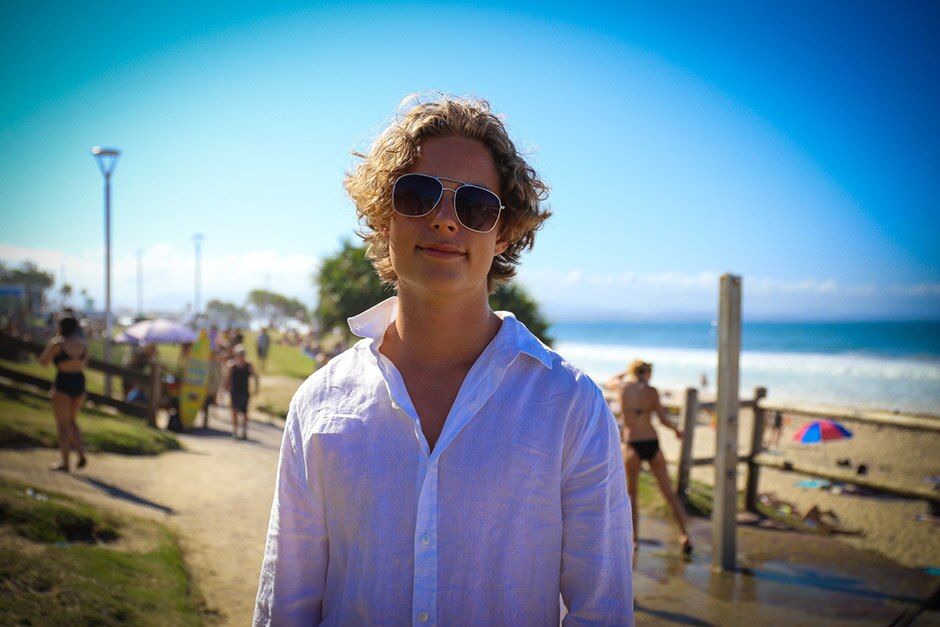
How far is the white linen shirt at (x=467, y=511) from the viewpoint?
138cm

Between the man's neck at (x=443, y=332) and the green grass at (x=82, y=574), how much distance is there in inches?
107

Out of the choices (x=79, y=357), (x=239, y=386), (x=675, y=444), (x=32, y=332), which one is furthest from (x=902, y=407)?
(x=32, y=332)

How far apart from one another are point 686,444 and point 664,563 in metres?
2.49

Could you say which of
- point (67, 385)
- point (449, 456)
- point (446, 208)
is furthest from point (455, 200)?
point (67, 385)

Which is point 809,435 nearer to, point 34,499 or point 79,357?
point 34,499

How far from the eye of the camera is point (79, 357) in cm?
740

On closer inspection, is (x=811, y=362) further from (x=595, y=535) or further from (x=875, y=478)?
(x=595, y=535)

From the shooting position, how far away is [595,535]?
4.58ft

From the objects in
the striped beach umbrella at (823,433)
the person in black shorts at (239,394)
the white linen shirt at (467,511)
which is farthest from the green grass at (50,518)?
the striped beach umbrella at (823,433)

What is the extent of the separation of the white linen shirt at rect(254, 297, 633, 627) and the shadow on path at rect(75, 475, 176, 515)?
5375 millimetres

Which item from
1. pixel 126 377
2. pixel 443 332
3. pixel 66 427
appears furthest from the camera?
pixel 126 377

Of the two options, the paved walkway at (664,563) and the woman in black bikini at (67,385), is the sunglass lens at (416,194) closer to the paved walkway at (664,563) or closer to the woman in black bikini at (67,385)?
the paved walkway at (664,563)

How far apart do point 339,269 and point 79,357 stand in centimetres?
1248

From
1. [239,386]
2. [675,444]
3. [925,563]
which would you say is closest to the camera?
[925,563]
